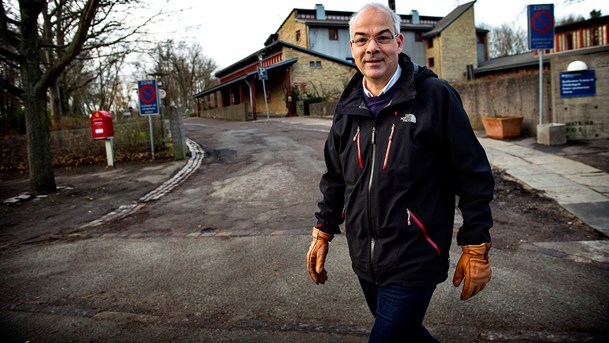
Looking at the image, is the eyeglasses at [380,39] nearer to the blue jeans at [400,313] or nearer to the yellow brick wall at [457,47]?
the blue jeans at [400,313]

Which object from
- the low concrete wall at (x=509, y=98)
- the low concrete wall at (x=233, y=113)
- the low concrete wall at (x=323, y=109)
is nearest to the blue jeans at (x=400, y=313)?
the low concrete wall at (x=509, y=98)

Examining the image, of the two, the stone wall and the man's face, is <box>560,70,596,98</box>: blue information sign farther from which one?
the man's face

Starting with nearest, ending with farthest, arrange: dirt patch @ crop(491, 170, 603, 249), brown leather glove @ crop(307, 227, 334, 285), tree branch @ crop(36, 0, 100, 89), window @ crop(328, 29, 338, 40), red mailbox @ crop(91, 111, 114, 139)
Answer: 1. brown leather glove @ crop(307, 227, 334, 285)
2. dirt patch @ crop(491, 170, 603, 249)
3. tree branch @ crop(36, 0, 100, 89)
4. red mailbox @ crop(91, 111, 114, 139)
5. window @ crop(328, 29, 338, 40)

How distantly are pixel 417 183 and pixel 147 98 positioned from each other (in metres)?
11.9

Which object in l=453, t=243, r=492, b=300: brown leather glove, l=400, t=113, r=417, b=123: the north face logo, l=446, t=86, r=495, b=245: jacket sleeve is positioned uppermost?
l=400, t=113, r=417, b=123: the north face logo

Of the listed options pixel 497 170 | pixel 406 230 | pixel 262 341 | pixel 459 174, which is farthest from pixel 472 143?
pixel 497 170

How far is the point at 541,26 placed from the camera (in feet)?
33.6

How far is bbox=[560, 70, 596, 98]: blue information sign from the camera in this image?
1027 centimetres

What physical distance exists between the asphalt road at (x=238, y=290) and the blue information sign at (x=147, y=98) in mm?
6275

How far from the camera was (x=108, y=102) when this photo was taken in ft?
163

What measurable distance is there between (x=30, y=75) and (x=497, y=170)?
10.2 m

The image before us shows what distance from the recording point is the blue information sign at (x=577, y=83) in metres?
10.3

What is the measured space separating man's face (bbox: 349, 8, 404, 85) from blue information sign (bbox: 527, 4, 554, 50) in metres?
9.66

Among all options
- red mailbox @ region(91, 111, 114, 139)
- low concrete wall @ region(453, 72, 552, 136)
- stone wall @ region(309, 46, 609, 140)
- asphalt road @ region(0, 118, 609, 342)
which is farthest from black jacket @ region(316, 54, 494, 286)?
red mailbox @ region(91, 111, 114, 139)
